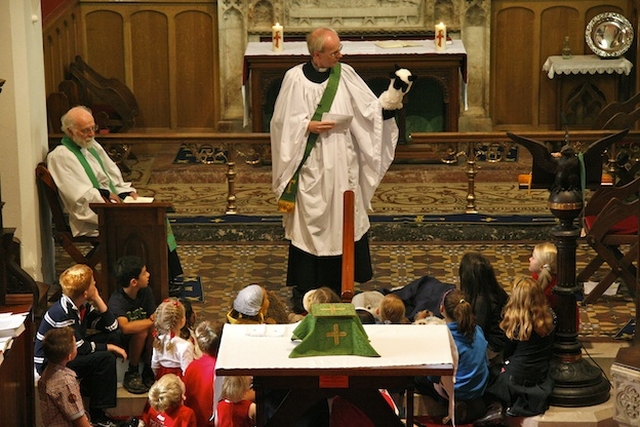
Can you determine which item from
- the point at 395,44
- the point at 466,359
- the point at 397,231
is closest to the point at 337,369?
the point at 466,359

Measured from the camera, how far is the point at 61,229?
31.0ft

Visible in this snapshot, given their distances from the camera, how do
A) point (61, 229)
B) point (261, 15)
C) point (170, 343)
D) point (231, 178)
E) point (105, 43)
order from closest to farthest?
1. point (170, 343)
2. point (61, 229)
3. point (231, 178)
4. point (105, 43)
5. point (261, 15)

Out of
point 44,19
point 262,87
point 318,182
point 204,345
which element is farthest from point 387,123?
point 44,19

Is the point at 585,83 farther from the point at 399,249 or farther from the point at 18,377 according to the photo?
the point at 18,377

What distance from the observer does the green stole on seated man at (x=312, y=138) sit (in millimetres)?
8992

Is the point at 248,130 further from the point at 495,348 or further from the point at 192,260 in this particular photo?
the point at 495,348

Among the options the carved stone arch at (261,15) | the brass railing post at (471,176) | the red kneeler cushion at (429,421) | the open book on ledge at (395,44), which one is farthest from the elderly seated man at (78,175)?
the carved stone arch at (261,15)

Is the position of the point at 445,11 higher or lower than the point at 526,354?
higher

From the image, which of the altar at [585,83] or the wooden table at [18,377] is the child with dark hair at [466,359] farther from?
the altar at [585,83]

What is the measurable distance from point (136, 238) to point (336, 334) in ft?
11.9

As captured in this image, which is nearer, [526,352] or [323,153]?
[526,352]

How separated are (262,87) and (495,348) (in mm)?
6250

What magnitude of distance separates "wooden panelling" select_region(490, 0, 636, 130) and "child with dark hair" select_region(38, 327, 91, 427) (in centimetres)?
915

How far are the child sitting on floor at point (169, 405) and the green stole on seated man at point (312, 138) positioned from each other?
231 centimetres
